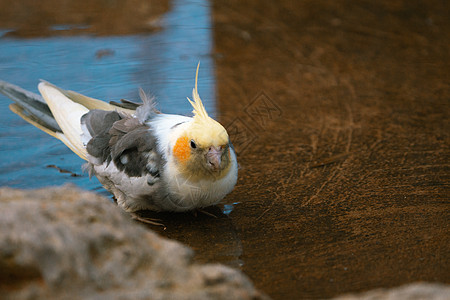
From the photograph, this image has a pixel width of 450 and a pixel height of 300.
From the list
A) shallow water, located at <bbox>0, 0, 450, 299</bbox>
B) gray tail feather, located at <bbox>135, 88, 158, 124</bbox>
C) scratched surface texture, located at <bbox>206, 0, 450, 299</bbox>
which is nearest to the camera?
scratched surface texture, located at <bbox>206, 0, 450, 299</bbox>

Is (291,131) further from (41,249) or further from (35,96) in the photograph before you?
(41,249)

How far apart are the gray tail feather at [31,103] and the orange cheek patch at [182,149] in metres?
1.31

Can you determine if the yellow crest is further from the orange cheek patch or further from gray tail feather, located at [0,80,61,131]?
gray tail feather, located at [0,80,61,131]

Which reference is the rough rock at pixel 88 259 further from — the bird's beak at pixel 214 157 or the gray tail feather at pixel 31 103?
the gray tail feather at pixel 31 103

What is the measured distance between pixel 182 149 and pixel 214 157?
21cm

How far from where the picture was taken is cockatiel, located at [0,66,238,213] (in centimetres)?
314

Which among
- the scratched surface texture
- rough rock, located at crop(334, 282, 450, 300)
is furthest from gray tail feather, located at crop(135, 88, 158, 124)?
rough rock, located at crop(334, 282, 450, 300)

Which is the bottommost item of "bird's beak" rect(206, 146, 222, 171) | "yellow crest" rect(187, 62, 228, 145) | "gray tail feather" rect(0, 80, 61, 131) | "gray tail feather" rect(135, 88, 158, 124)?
"gray tail feather" rect(0, 80, 61, 131)

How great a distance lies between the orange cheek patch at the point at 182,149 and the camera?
124 inches

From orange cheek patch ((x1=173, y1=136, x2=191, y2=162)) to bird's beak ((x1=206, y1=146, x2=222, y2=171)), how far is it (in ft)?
0.40

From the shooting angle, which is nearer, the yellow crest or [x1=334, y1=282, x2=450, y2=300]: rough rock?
[x1=334, y1=282, x2=450, y2=300]: rough rock

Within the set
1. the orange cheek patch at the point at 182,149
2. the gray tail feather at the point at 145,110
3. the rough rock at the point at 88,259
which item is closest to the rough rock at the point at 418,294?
the rough rock at the point at 88,259

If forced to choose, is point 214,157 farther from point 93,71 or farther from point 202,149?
point 93,71

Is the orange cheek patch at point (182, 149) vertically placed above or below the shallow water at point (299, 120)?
above
